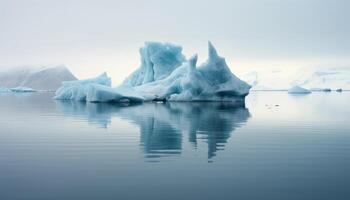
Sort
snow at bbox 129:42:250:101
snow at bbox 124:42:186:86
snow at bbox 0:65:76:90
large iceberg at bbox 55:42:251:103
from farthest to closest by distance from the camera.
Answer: snow at bbox 0:65:76:90, snow at bbox 124:42:186:86, snow at bbox 129:42:250:101, large iceberg at bbox 55:42:251:103

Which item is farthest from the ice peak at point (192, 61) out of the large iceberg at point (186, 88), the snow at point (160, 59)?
the snow at point (160, 59)

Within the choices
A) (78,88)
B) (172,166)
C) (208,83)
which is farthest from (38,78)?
(172,166)

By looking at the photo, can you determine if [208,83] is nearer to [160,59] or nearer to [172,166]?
[160,59]

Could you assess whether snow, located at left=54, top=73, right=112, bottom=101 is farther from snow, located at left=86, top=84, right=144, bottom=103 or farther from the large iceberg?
snow, located at left=86, top=84, right=144, bottom=103

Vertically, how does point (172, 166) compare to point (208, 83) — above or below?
below

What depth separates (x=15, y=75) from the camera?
19850 cm

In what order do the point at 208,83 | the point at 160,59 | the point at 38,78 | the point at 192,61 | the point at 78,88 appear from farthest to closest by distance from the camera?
the point at 38,78
the point at 160,59
the point at 78,88
the point at 208,83
the point at 192,61

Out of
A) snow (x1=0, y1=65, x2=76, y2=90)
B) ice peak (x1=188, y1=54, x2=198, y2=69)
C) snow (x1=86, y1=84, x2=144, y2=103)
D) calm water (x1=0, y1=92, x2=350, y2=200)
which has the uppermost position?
snow (x1=0, y1=65, x2=76, y2=90)

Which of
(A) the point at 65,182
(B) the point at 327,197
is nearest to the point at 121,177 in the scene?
(A) the point at 65,182

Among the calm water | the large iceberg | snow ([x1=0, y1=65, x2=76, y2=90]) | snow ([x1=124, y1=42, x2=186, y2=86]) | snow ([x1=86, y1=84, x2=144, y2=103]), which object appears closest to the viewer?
the calm water

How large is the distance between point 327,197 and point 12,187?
4.17 metres

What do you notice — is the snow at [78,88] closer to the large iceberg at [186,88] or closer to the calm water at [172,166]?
the large iceberg at [186,88]

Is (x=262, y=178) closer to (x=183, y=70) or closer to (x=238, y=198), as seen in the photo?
(x=238, y=198)

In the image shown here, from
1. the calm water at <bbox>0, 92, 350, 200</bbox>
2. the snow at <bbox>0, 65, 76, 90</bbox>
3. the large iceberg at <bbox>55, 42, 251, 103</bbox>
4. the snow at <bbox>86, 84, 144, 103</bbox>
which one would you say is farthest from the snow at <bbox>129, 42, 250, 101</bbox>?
the snow at <bbox>0, 65, 76, 90</bbox>
